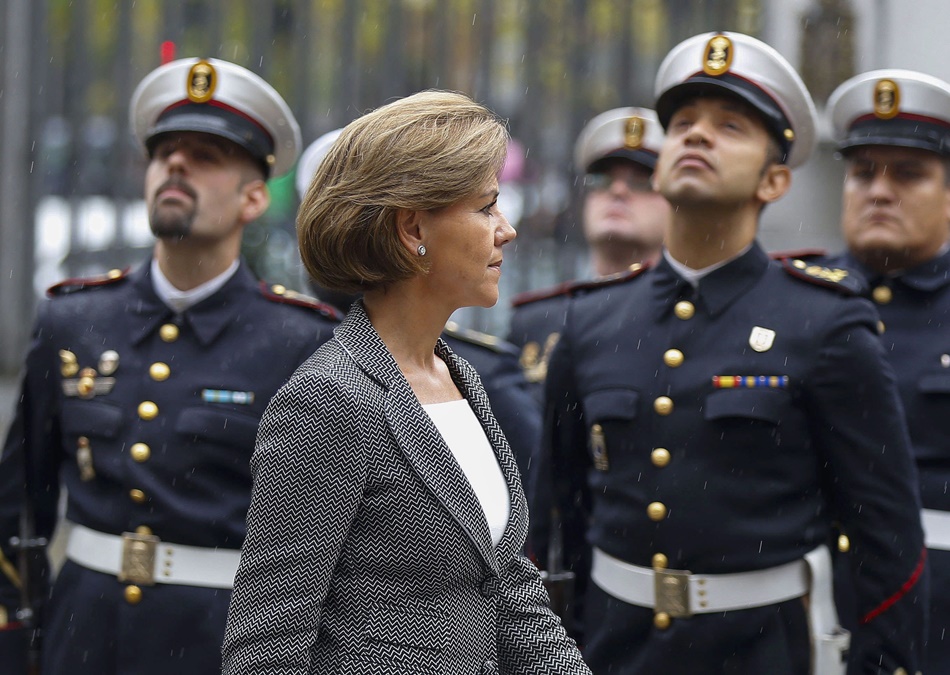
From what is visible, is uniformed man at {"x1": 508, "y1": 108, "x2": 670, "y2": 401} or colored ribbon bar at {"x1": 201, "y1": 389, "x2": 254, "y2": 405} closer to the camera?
colored ribbon bar at {"x1": 201, "y1": 389, "x2": 254, "y2": 405}

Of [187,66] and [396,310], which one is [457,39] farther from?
[396,310]

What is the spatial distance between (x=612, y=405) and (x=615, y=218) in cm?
210

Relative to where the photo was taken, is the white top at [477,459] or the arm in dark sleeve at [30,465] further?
the arm in dark sleeve at [30,465]

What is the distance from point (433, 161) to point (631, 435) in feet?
4.06

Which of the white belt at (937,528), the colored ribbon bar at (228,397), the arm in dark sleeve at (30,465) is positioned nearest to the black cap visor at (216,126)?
the arm in dark sleeve at (30,465)

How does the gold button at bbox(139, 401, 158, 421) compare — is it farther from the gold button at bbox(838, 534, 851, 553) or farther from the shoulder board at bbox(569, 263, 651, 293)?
the gold button at bbox(838, 534, 851, 553)

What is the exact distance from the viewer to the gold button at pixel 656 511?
3154mm

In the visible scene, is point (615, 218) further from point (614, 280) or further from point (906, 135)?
point (614, 280)

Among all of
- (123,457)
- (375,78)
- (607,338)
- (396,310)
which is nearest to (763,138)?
(607,338)

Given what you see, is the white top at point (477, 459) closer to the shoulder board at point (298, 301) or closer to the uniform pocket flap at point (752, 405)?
the uniform pocket flap at point (752, 405)

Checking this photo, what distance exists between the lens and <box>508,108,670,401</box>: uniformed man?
5223 mm

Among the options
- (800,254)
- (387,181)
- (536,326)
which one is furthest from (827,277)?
(536,326)

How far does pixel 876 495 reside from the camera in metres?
3.00

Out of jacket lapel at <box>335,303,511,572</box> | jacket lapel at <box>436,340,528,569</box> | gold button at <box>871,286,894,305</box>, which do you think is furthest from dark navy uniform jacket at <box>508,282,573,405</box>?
jacket lapel at <box>335,303,511,572</box>
